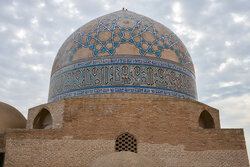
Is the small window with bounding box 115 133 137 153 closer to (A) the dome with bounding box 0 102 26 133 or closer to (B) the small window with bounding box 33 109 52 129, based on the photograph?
(B) the small window with bounding box 33 109 52 129

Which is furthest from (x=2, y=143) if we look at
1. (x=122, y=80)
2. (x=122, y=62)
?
(x=122, y=62)

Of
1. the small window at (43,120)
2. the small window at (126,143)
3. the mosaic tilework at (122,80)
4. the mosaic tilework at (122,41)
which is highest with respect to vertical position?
the mosaic tilework at (122,41)

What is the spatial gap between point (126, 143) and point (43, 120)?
2.54 metres

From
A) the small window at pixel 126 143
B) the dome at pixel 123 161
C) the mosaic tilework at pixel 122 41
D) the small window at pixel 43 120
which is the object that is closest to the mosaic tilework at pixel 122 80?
Answer: the mosaic tilework at pixel 122 41

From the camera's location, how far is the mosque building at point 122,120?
5160 mm

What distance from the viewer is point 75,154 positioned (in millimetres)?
5160

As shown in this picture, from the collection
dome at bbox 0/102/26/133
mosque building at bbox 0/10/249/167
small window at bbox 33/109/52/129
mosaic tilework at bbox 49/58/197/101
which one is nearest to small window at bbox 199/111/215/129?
mosque building at bbox 0/10/249/167

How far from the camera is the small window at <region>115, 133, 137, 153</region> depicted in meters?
5.25

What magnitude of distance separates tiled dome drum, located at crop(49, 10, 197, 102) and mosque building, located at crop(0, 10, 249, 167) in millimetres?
27

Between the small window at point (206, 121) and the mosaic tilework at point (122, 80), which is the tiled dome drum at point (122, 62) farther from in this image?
the small window at point (206, 121)

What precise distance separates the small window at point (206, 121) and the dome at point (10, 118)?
5.02 metres

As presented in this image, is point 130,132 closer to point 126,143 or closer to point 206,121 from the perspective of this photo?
point 126,143

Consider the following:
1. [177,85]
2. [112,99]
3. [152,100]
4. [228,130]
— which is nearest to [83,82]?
[112,99]

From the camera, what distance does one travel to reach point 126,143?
17.3 ft
